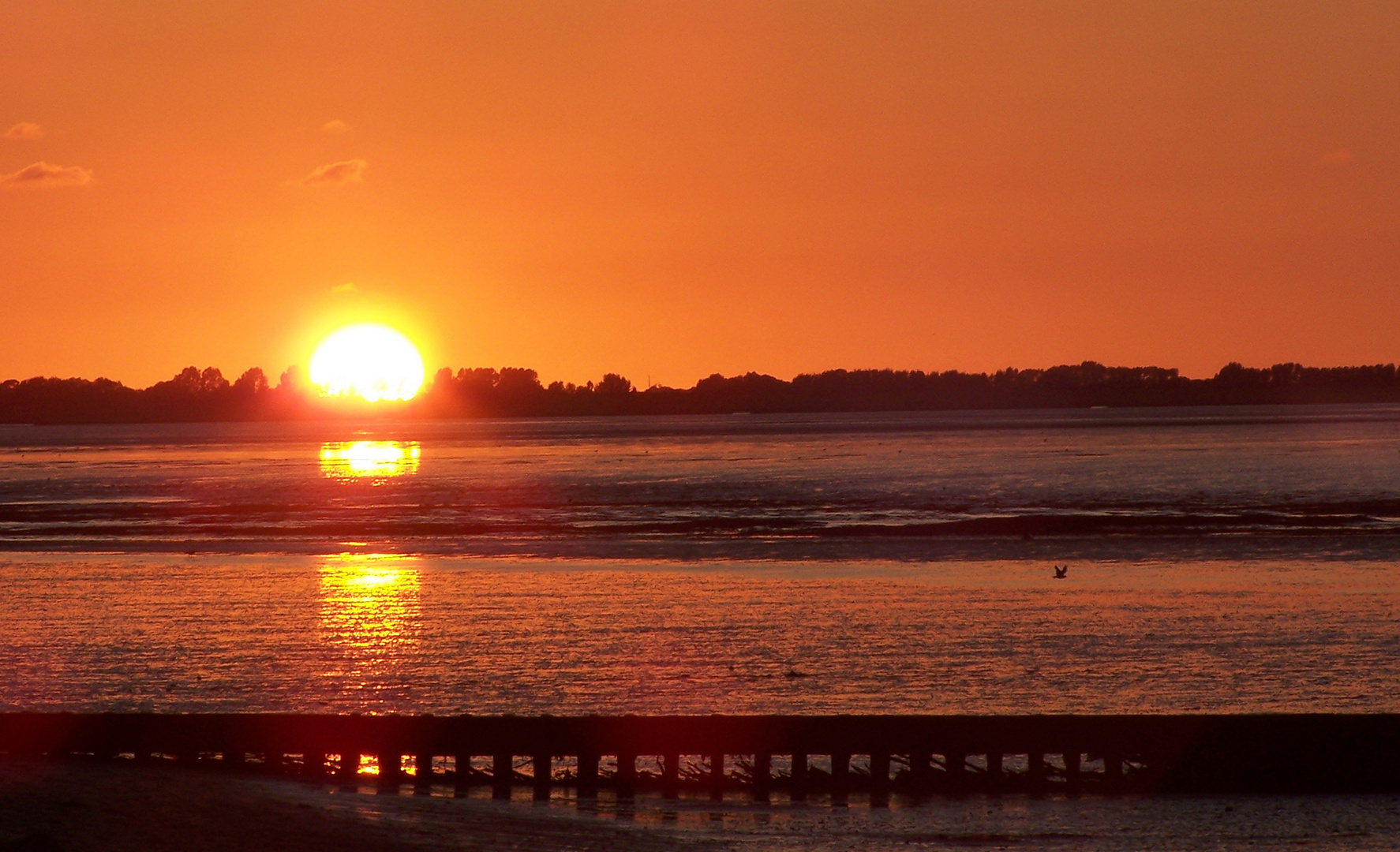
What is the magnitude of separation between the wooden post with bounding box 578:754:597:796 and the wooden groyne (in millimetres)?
14

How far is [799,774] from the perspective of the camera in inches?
478

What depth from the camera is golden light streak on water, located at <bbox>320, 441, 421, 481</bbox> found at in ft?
270

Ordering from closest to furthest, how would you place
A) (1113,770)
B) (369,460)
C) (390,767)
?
(1113,770), (390,767), (369,460)

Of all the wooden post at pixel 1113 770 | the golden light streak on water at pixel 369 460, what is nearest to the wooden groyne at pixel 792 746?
the wooden post at pixel 1113 770

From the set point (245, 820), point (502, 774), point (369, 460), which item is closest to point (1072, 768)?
point (502, 774)

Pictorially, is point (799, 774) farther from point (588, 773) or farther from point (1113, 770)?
point (1113, 770)

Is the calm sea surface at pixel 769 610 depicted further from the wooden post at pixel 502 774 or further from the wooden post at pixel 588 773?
the wooden post at pixel 502 774

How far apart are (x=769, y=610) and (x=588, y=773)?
11.0 m

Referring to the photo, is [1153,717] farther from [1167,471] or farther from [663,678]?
[1167,471]

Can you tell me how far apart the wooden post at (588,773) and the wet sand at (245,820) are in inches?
28.6

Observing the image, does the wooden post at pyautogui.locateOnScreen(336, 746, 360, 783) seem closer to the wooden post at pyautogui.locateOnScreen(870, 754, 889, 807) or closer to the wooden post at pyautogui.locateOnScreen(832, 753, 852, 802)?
Answer: the wooden post at pyautogui.locateOnScreen(832, 753, 852, 802)

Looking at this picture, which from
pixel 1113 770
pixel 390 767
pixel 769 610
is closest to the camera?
pixel 1113 770

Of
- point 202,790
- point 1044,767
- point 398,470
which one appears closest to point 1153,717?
point 1044,767

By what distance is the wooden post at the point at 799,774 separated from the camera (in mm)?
12055
